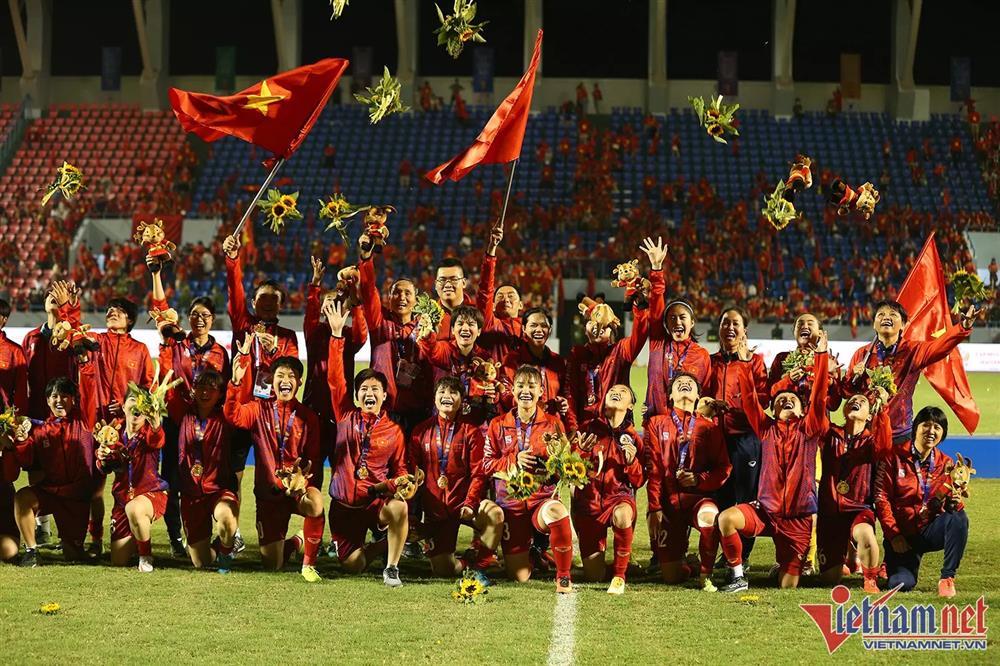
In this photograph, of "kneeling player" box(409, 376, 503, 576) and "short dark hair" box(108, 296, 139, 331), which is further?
"short dark hair" box(108, 296, 139, 331)

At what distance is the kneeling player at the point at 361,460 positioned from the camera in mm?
7488

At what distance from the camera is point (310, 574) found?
24.3 ft

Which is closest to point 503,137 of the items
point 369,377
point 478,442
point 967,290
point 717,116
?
point 717,116

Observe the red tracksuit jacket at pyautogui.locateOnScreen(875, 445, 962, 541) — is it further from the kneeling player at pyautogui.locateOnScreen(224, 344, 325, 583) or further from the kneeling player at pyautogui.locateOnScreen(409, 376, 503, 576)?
the kneeling player at pyautogui.locateOnScreen(224, 344, 325, 583)

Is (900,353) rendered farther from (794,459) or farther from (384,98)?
(384,98)

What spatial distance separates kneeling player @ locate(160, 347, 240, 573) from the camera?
768 centimetres

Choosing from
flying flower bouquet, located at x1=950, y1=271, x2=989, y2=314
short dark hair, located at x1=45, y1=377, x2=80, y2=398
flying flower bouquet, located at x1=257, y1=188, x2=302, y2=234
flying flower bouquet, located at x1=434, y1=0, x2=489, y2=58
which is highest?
flying flower bouquet, located at x1=434, y1=0, x2=489, y2=58

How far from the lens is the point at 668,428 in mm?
7504

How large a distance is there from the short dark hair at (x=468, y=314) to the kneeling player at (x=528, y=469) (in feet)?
2.32

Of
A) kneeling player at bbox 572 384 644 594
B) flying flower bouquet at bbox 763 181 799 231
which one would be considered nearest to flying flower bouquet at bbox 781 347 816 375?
kneeling player at bbox 572 384 644 594

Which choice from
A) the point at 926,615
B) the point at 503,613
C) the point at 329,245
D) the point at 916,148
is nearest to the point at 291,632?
the point at 503,613

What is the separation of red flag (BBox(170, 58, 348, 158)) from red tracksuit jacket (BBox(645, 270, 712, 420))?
3.16 metres

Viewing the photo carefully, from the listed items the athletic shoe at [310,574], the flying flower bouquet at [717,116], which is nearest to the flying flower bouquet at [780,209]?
the flying flower bouquet at [717,116]

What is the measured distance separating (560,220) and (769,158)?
5.73 m
